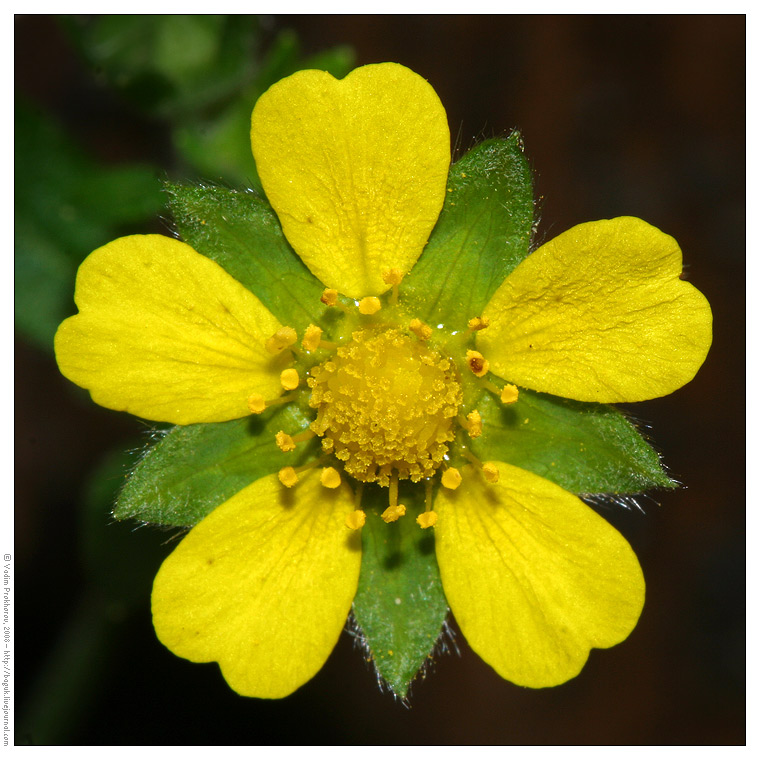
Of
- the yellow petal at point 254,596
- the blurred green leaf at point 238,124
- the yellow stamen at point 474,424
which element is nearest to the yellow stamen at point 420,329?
the yellow stamen at point 474,424

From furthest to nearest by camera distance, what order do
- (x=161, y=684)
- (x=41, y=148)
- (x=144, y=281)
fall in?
(x=161, y=684) < (x=41, y=148) < (x=144, y=281)

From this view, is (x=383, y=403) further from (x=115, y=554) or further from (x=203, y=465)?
(x=115, y=554)

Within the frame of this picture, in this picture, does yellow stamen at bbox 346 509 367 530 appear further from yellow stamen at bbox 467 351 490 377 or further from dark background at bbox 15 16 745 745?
dark background at bbox 15 16 745 745

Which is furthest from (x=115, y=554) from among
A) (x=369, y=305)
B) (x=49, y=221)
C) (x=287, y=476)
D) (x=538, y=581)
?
(x=538, y=581)

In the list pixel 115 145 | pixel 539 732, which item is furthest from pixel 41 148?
pixel 539 732

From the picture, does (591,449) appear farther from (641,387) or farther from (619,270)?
(619,270)

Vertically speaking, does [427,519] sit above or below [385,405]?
below

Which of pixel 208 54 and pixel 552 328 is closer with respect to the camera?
pixel 552 328
